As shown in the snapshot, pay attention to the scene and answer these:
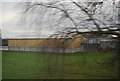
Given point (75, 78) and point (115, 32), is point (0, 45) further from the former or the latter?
point (115, 32)

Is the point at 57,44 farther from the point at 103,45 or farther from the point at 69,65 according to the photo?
the point at 103,45

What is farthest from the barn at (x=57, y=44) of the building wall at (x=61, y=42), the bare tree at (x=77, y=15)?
the bare tree at (x=77, y=15)

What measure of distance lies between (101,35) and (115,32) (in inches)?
11.6

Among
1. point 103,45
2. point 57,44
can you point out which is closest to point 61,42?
point 57,44

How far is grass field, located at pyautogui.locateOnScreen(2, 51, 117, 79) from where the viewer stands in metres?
4.20

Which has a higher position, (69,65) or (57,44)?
(57,44)

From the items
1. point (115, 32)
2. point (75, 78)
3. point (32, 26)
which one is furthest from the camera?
point (75, 78)

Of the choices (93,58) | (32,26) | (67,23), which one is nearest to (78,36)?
(67,23)

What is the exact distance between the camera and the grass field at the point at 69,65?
420 cm

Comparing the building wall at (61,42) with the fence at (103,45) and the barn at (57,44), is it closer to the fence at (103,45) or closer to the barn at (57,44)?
the barn at (57,44)

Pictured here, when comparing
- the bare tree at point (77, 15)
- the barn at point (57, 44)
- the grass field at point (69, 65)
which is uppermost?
the bare tree at point (77, 15)

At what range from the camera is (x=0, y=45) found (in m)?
4.91

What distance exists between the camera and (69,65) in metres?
4.41

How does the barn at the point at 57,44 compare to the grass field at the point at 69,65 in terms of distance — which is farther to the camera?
the grass field at the point at 69,65
